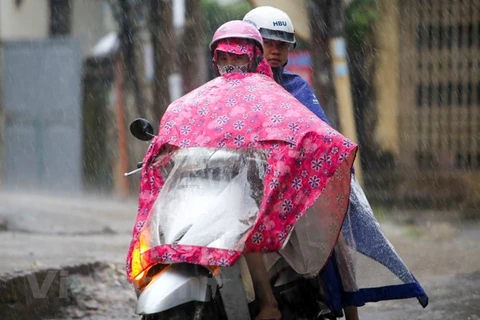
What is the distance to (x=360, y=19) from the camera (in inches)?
632

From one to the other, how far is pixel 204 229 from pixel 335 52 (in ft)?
26.6

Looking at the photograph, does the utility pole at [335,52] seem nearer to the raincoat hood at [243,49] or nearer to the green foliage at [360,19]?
the green foliage at [360,19]

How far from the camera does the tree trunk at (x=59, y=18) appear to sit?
2134 cm

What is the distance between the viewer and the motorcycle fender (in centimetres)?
378

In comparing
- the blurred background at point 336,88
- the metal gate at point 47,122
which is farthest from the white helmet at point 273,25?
the metal gate at point 47,122

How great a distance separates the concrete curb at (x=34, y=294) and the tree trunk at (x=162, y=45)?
7.90 meters

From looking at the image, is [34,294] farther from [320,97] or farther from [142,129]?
[320,97]

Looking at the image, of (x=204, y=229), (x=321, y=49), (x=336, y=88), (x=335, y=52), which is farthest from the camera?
(x=321, y=49)

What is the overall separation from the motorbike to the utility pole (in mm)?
7628

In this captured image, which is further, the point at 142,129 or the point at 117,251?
the point at 117,251

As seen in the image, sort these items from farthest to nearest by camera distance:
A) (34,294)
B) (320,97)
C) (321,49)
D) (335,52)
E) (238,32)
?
(320,97) → (321,49) → (335,52) → (34,294) → (238,32)

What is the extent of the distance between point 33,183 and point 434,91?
26.0 ft

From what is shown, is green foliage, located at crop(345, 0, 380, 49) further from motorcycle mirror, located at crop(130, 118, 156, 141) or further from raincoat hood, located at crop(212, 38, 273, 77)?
motorcycle mirror, located at crop(130, 118, 156, 141)

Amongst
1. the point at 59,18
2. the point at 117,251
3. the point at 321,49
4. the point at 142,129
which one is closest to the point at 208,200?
the point at 142,129
